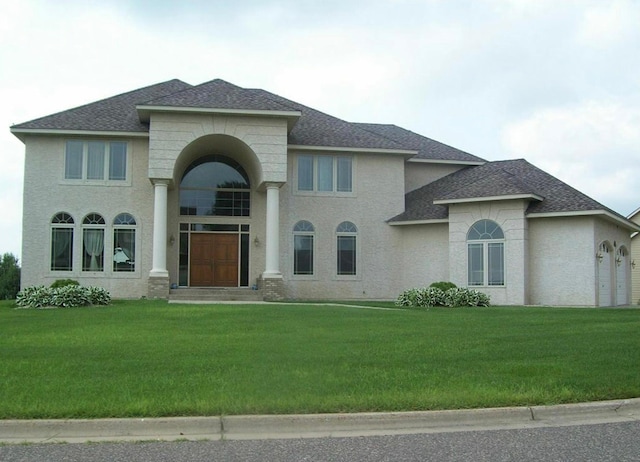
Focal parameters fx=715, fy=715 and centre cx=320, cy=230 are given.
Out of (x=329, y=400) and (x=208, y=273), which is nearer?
(x=329, y=400)

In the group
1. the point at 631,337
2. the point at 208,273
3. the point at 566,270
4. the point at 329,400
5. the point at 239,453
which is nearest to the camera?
the point at 239,453

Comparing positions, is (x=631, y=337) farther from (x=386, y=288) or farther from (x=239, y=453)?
(x=386, y=288)

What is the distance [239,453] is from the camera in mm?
6777

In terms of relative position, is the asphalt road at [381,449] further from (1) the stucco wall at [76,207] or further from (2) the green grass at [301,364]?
(1) the stucco wall at [76,207]

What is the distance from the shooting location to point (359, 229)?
3078 cm

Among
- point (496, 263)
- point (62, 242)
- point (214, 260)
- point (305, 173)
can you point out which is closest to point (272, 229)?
point (305, 173)

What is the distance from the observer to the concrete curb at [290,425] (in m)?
7.33

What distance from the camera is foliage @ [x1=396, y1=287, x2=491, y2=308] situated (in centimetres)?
2434

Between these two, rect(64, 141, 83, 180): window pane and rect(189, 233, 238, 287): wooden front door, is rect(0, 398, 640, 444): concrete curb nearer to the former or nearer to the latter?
rect(64, 141, 83, 180): window pane

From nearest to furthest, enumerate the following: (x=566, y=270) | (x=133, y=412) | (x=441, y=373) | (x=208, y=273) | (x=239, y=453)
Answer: (x=239, y=453)
(x=133, y=412)
(x=441, y=373)
(x=566, y=270)
(x=208, y=273)

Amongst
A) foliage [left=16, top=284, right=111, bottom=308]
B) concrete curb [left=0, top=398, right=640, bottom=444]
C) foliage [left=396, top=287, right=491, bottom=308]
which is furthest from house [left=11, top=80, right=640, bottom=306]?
concrete curb [left=0, top=398, right=640, bottom=444]

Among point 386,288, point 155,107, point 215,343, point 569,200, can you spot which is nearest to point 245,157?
point 155,107

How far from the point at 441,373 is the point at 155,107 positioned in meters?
19.7

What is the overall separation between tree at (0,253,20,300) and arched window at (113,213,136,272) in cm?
1063
